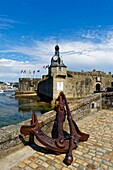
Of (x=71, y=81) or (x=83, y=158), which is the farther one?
(x=71, y=81)

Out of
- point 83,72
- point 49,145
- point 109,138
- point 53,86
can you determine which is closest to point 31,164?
point 49,145

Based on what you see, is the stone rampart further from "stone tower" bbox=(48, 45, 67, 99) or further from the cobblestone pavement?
"stone tower" bbox=(48, 45, 67, 99)

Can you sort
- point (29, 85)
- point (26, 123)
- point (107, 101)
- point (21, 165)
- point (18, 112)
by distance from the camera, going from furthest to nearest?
point (29, 85)
point (18, 112)
point (107, 101)
point (26, 123)
point (21, 165)

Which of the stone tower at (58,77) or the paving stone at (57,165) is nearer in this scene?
the paving stone at (57,165)

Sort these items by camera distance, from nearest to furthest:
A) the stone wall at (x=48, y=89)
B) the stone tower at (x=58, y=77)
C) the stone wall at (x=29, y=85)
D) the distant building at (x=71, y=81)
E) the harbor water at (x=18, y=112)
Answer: the harbor water at (x=18, y=112) → the stone tower at (x=58, y=77) → the distant building at (x=71, y=81) → the stone wall at (x=48, y=89) → the stone wall at (x=29, y=85)

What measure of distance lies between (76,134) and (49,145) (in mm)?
817

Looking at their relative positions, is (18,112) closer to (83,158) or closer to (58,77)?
(58,77)

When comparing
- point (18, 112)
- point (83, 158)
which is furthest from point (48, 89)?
point (83, 158)

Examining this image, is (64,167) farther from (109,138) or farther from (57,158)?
(109,138)

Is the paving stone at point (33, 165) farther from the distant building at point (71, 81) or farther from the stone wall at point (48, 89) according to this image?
the stone wall at point (48, 89)

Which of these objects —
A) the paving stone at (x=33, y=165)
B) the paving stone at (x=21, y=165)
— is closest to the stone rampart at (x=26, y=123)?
the paving stone at (x=21, y=165)

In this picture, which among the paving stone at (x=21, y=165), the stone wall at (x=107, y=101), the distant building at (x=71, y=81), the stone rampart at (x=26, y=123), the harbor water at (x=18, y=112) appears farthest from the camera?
the distant building at (x=71, y=81)

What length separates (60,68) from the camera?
2625 centimetres

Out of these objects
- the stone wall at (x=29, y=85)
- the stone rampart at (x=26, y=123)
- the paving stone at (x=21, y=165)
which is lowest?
the paving stone at (x=21, y=165)
